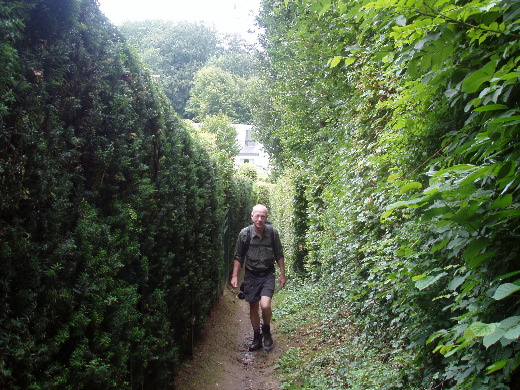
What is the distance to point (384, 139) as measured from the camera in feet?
12.6

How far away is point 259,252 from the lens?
721 cm

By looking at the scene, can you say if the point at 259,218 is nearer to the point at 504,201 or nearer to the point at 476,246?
the point at 476,246

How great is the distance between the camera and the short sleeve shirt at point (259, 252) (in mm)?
7160

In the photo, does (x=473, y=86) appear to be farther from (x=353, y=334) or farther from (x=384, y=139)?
(x=353, y=334)

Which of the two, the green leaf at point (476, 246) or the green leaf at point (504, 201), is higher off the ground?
the green leaf at point (504, 201)

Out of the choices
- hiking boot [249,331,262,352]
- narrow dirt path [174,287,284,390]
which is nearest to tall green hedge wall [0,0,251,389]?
narrow dirt path [174,287,284,390]

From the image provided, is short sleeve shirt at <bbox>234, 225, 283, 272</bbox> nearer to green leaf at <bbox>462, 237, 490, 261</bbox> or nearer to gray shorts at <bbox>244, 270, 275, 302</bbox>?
gray shorts at <bbox>244, 270, 275, 302</bbox>

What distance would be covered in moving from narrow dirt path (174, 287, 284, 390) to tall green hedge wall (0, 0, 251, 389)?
1.11 meters

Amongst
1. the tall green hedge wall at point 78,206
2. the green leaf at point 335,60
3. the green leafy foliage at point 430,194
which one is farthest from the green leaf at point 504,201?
the tall green hedge wall at point 78,206

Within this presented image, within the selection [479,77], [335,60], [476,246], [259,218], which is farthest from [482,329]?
[259,218]

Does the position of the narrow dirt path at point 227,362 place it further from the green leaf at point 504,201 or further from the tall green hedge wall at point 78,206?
the green leaf at point 504,201

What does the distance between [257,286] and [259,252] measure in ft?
1.92

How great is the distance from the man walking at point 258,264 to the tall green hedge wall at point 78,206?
8.38 feet

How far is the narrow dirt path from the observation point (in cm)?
565
